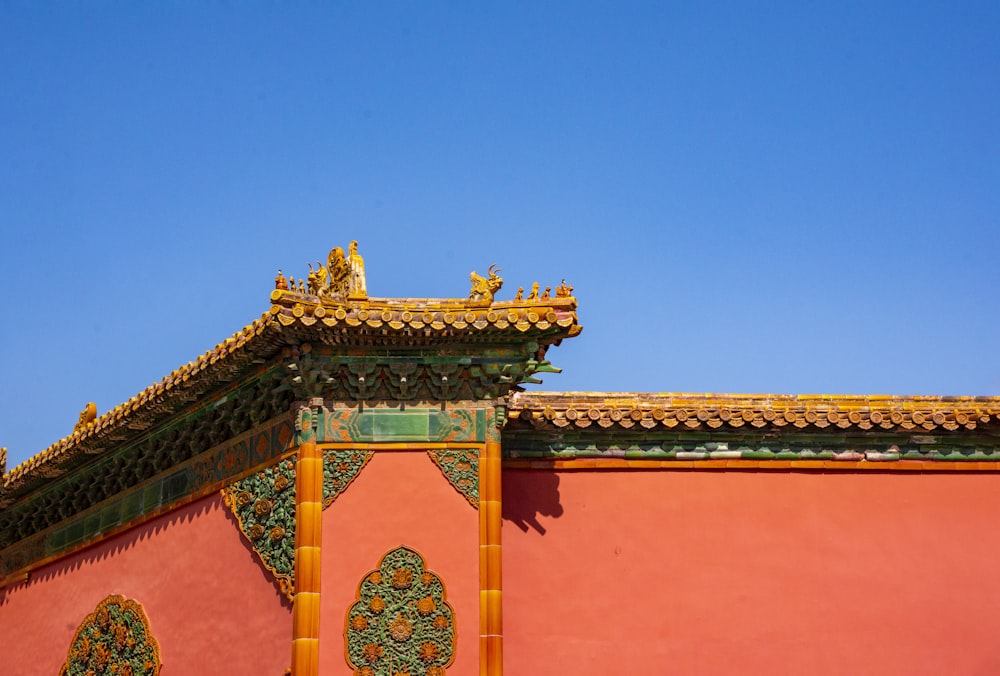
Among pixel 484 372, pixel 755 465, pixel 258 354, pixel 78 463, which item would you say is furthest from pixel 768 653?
pixel 78 463

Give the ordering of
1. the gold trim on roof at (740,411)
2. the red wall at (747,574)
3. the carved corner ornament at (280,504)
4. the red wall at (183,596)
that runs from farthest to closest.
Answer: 1. the gold trim on roof at (740,411)
2. the red wall at (747,574)
3. the red wall at (183,596)
4. the carved corner ornament at (280,504)

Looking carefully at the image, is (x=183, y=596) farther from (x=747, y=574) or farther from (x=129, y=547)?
(x=747, y=574)

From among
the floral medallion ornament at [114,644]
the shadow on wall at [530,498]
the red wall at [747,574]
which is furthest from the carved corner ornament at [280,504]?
the floral medallion ornament at [114,644]

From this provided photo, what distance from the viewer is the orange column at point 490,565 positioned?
11.3 meters

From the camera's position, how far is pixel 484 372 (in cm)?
1198

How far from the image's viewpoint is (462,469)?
38.8 ft

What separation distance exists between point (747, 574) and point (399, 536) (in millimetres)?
3339

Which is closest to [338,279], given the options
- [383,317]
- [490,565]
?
[383,317]

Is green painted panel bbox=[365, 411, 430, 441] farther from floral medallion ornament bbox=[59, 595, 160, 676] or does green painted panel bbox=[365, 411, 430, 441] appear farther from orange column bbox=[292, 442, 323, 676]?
floral medallion ornament bbox=[59, 595, 160, 676]

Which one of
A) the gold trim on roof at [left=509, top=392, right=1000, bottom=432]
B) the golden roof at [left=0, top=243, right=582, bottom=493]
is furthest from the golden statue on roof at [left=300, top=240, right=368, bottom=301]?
the gold trim on roof at [left=509, top=392, right=1000, bottom=432]

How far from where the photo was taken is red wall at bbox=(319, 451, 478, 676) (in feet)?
37.1

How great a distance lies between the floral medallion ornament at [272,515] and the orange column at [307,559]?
19cm

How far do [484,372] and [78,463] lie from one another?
5903 mm

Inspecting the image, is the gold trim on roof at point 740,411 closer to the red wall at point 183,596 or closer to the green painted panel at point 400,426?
the green painted panel at point 400,426
